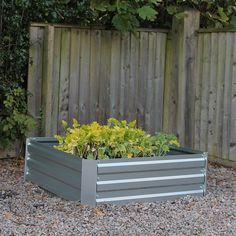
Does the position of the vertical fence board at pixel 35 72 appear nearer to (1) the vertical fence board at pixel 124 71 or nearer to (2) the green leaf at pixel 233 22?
(1) the vertical fence board at pixel 124 71

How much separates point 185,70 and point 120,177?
289cm

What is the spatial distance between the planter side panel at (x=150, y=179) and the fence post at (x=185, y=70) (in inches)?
85.4

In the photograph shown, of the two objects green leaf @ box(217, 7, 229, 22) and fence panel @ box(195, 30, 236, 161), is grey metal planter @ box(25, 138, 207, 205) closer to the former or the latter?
fence panel @ box(195, 30, 236, 161)

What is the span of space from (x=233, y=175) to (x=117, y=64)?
6.55 ft

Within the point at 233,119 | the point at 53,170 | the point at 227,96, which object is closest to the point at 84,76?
the point at 227,96

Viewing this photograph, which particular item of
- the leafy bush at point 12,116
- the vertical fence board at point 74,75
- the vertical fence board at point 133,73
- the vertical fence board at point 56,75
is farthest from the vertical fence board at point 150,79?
the leafy bush at point 12,116

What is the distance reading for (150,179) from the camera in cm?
557

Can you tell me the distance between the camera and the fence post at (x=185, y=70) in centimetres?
793

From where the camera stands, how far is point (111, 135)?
18.5 ft

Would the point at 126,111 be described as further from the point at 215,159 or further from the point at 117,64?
the point at 215,159

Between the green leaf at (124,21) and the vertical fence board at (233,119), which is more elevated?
the green leaf at (124,21)

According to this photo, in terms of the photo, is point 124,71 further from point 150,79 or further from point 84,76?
point 84,76

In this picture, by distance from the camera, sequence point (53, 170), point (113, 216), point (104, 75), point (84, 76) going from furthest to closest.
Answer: point (104, 75) → point (84, 76) → point (53, 170) → point (113, 216)

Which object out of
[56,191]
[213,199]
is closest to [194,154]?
[213,199]
